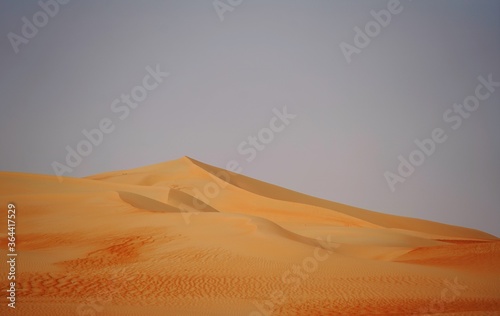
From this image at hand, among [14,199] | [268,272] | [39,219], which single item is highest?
[14,199]

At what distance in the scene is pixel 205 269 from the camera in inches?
498

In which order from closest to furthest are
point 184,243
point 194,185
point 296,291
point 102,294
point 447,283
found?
point 102,294 → point 296,291 → point 447,283 → point 184,243 → point 194,185

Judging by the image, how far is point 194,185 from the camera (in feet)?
137

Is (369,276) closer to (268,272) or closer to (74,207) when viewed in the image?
(268,272)

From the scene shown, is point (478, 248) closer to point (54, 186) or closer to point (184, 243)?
point (184, 243)

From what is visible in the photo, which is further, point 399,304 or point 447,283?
point 447,283

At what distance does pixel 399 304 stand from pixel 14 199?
20.3m

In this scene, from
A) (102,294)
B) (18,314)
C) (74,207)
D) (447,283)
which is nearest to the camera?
(18,314)

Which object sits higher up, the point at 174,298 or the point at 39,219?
the point at 39,219

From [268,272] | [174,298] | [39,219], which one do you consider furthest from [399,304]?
[39,219]

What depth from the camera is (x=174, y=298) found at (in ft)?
33.3

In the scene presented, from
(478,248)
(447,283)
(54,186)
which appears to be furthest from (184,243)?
(54,186)

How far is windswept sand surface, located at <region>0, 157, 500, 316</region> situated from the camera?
31.7 ft

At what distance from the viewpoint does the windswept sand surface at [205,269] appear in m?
9.65
